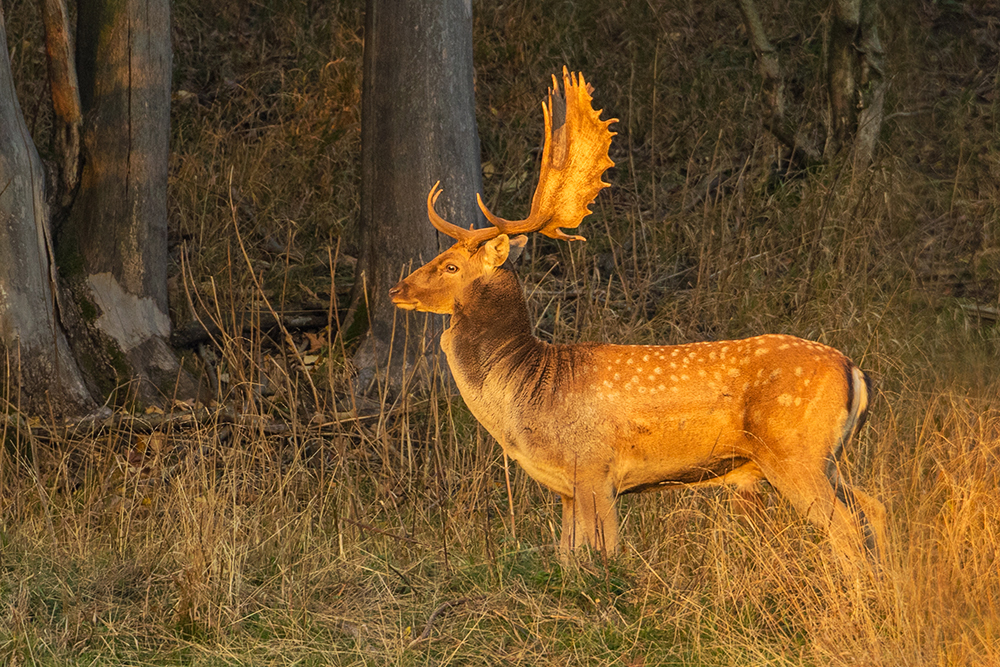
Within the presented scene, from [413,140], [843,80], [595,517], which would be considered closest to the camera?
[595,517]

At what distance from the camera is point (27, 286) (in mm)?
6195

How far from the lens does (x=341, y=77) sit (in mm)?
10203

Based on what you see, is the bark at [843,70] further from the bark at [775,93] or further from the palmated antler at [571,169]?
the palmated antler at [571,169]

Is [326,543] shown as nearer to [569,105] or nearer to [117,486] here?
[117,486]

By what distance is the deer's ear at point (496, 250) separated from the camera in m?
4.77

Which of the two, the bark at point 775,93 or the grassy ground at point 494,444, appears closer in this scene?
the grassy ground at point 494,444

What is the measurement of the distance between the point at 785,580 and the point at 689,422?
645mm

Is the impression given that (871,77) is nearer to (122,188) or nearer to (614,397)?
(122,188)

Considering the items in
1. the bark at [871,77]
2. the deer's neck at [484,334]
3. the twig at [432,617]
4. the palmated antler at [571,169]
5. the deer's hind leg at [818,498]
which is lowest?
the twig at [432,617]

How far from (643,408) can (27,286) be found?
3.32 m

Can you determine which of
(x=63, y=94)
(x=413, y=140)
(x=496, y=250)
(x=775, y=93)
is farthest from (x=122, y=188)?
(x=775, y=93)

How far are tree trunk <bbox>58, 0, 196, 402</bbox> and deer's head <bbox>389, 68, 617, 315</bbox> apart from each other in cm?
242

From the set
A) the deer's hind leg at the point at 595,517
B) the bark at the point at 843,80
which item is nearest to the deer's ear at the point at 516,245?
the deer's hind leg at the point at 595,517

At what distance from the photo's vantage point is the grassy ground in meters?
4.14
